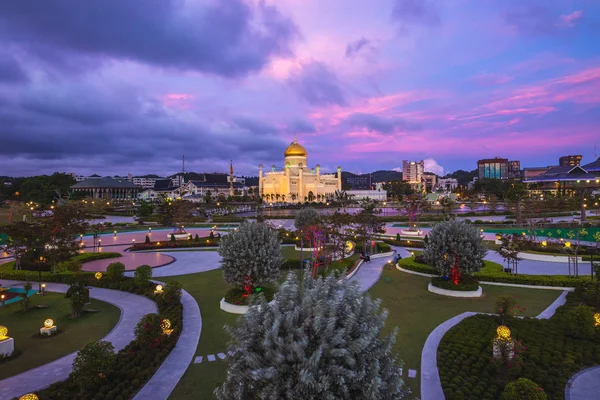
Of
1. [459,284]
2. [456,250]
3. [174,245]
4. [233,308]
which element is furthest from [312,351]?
[174,245]

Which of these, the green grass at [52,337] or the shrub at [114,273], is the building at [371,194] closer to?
the shrub at [114,273]

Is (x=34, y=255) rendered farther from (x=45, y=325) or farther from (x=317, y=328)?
(x=317, y=328)

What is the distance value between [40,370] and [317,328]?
36.1ft

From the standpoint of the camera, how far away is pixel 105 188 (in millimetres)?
139750

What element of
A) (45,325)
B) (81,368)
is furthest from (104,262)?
(81,368)

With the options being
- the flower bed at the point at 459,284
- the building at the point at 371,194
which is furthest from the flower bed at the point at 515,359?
the building at the point at 371,194

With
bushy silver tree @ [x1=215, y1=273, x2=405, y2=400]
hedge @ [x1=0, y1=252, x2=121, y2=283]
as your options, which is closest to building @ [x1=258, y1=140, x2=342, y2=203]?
hedge @ [x1=0, y1=252, x2=121, y2=283]

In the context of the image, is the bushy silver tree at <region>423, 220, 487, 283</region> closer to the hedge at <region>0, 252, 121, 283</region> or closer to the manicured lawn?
the manicured lawn

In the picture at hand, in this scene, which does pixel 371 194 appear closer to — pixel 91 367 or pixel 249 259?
pixel 249 259

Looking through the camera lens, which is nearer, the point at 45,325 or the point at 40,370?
the point at 40,370

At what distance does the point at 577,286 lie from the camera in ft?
62.7

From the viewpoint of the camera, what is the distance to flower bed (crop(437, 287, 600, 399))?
9883 mm

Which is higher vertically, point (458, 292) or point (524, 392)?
point (524, 392)

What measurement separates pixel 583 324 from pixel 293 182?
111 meters
